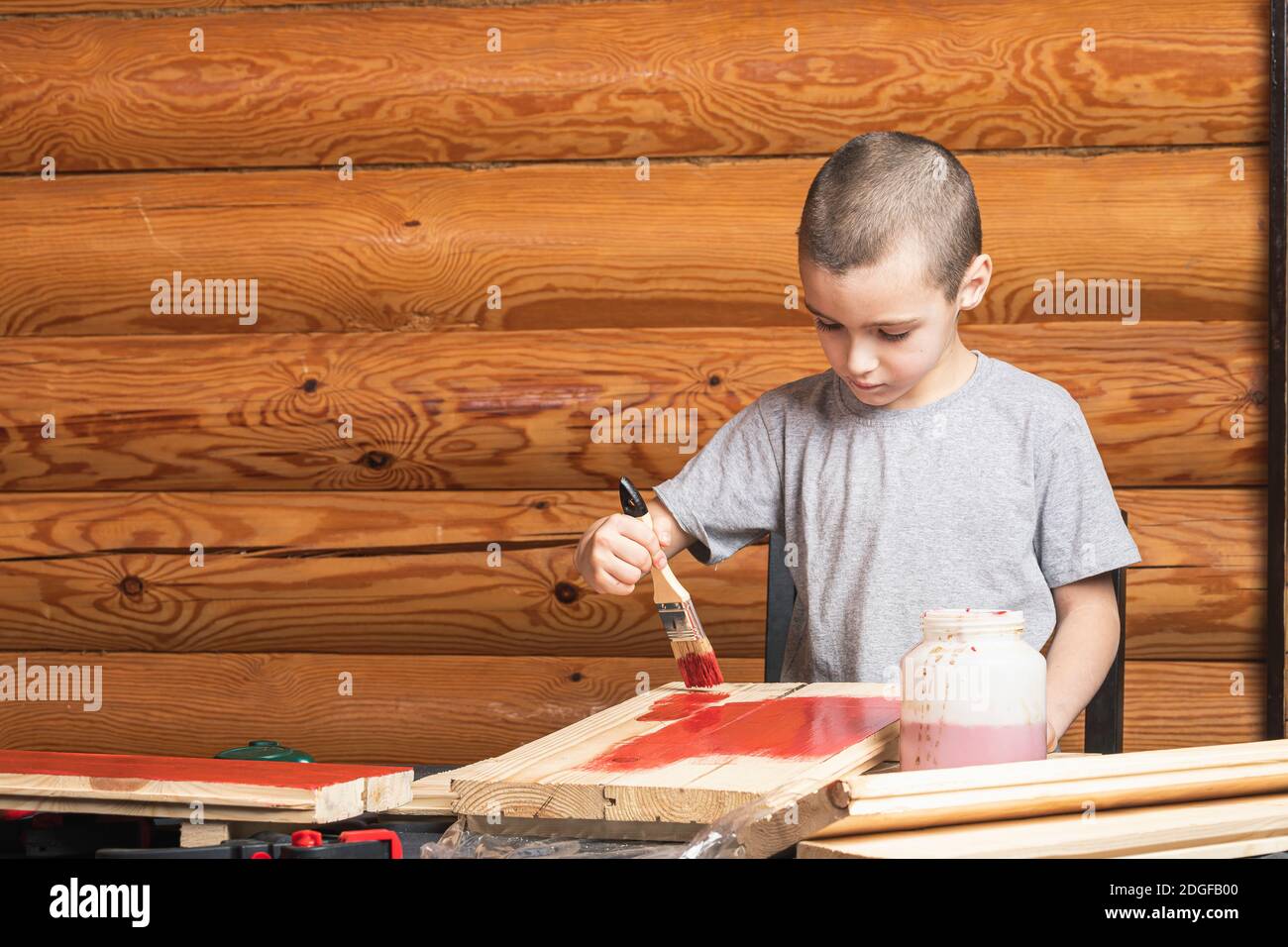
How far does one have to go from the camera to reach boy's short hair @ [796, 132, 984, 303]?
182cm

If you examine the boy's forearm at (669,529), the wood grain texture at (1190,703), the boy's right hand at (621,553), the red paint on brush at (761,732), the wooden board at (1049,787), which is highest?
the boy's forearm at (669,529)

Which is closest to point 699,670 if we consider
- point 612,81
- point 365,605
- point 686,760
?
point 686,760

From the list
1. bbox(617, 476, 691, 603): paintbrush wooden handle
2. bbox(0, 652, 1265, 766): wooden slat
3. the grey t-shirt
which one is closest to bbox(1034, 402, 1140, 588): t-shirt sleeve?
the grey t-shirt

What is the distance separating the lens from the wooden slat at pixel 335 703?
11.1 feet

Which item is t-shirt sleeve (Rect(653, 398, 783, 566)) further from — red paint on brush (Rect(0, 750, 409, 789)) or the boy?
red paint on brush (Rect(0, 750, 409, 789))

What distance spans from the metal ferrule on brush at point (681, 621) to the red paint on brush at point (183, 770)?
51 cm

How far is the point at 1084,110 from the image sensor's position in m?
3.22

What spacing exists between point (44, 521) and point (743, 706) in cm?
255

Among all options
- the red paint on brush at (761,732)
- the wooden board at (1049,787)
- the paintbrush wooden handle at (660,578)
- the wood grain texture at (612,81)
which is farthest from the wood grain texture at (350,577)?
the wooden board at (1049,787)

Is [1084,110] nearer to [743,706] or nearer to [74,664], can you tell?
[743,706]

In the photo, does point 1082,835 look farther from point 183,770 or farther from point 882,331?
point 882,331

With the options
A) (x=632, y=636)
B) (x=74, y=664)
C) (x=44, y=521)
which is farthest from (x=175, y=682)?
(x=632, y=636)

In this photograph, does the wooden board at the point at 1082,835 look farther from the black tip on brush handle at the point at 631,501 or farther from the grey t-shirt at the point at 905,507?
the grey t-shirt at the point at 905,507

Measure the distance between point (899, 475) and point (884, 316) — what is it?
422 millimetres
